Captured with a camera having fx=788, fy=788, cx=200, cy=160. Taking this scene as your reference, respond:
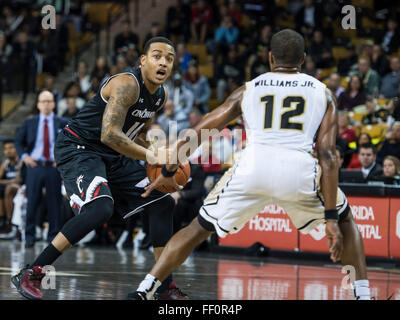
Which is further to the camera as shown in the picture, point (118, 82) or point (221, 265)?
point (221, 265)

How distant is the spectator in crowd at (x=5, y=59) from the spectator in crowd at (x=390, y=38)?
856cm

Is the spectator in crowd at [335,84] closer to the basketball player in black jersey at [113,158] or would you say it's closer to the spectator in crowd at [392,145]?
the spectator in crowd at [392,145]

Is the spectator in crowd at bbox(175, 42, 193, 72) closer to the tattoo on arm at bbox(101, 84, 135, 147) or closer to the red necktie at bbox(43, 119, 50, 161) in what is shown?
the red necktie at bbox(43, 119, 50, 161)

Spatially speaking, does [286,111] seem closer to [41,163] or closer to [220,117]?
[220,117]

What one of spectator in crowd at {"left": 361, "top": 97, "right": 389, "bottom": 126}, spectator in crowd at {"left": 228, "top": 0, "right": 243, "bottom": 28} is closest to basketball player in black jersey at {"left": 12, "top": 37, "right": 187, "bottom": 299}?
spectator in crowd at {"left": 361, "top": 97, "right": 389, "bottom": 126}

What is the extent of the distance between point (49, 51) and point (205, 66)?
3.93m

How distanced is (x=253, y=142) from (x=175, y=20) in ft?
47.6

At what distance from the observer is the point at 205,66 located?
61.2 feet

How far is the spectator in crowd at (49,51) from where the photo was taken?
19.2 metres

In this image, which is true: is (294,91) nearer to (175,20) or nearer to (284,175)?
(284,175)

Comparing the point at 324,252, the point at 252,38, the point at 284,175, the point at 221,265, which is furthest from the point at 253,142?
the point at 252,38

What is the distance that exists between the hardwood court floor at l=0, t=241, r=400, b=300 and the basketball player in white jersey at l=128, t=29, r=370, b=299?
1414 millimetres

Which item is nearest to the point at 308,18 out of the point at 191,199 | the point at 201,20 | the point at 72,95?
the point at 201,20
